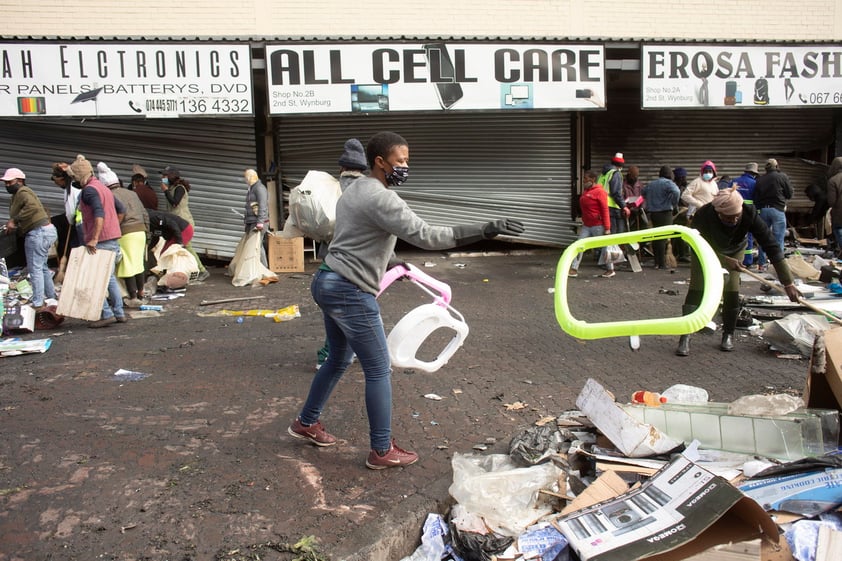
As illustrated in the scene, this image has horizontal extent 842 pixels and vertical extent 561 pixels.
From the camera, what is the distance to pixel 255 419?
4.60 meters

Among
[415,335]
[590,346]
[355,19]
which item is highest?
[355,19]

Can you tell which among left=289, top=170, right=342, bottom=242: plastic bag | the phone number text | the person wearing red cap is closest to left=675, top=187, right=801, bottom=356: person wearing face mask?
left=289, top=170, right=342, bottom=242: plastic bag

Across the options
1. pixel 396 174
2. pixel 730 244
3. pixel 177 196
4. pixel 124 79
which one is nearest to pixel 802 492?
pixel 396 174

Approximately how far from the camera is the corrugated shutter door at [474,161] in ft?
39.2

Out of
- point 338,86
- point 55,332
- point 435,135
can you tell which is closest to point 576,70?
point 435,135

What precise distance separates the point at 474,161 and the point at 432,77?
8.15 feet

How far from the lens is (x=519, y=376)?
5.61m

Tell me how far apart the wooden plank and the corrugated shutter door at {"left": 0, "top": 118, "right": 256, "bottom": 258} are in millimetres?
4307

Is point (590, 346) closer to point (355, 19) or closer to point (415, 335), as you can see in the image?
point (415, 335)

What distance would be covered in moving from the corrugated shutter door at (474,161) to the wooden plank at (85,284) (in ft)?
16.6

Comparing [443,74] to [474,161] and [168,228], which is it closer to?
[474,161]

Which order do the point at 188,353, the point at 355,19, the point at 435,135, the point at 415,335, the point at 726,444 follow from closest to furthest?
the point at 726,444 < the point at 415,335 < the point at 188,353 < the point at 355,19 < the point at 435,135

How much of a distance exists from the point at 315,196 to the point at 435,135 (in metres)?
4.87

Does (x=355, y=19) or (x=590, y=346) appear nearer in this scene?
(x=590, y=346)
